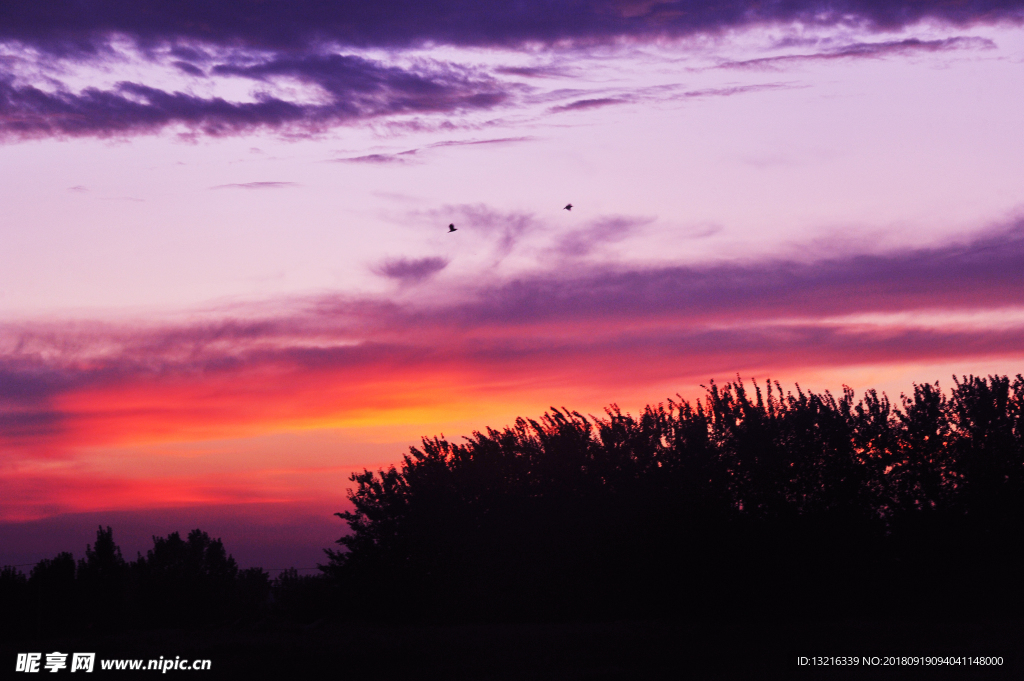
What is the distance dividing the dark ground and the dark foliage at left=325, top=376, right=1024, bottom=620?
663 centimetres

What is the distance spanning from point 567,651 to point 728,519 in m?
14.6

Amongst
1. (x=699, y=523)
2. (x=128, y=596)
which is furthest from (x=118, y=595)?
(x=699, y=523)

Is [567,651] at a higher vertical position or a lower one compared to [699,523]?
lower

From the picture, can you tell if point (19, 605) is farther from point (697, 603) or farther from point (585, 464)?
point (697, 603)

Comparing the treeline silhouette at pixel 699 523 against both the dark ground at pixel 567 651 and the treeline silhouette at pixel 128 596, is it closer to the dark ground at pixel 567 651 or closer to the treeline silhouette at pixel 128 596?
the treeline silhouette at pixel 128 596

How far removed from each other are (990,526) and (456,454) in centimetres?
2524

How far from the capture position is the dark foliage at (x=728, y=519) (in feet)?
125

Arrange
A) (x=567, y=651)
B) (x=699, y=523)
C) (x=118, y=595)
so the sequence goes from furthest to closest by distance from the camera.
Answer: (x=118, y=595)
(x=699, y=523)
(x=567, y=651)

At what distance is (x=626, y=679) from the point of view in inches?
964

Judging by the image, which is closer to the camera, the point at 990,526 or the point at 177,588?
the point at 990,526

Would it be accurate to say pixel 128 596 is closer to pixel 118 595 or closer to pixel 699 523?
pixel 118 595

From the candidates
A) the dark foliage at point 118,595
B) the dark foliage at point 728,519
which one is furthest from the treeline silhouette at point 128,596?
the dark foliage at point 728,519

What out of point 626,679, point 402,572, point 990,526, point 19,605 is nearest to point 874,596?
point 990,526

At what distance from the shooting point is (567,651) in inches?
1081
